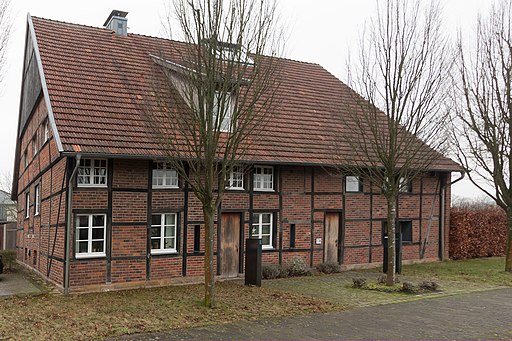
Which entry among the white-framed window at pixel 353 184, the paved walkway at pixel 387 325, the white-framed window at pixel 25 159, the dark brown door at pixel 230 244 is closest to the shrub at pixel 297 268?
the dark brown door at pixel 230 244

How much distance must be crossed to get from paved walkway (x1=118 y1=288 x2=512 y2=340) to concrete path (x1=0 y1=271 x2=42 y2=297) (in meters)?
5.15

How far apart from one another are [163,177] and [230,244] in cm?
277

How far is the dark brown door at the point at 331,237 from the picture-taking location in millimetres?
16984

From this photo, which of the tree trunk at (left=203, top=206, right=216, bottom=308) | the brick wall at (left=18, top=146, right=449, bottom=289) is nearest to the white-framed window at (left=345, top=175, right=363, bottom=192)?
the brick wall at (left=18, top=146, right=449, bottom=289)

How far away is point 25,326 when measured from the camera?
895 cm

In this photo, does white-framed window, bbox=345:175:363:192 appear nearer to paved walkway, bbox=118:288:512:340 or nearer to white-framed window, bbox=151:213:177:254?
white-framed window, bbox=151:213:177:254

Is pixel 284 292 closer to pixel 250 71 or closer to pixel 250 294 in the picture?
pixel 250 294

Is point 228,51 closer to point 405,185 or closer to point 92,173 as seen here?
point 92,173

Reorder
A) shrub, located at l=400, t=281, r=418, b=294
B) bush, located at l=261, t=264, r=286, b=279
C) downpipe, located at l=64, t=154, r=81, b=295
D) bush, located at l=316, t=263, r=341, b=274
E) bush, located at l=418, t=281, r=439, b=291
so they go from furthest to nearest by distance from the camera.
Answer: bush, located at l=316, t=263, r=341, b=274
bush, located at l=261, t=264, r=286, b=279
bush, located at l=418, t=281, r=439, b=291
shrub, located at l=400, t=281, r=418, b=294
downpipe, located at l=64, t=154, r=81, b=295

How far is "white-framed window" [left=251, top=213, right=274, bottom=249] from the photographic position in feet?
51.8

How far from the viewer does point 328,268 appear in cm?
1631

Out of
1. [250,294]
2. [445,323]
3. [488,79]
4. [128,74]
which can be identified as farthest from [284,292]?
[488,79]

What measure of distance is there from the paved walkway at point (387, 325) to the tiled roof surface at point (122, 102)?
4.59 metres

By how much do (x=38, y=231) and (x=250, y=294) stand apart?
26.2ft
